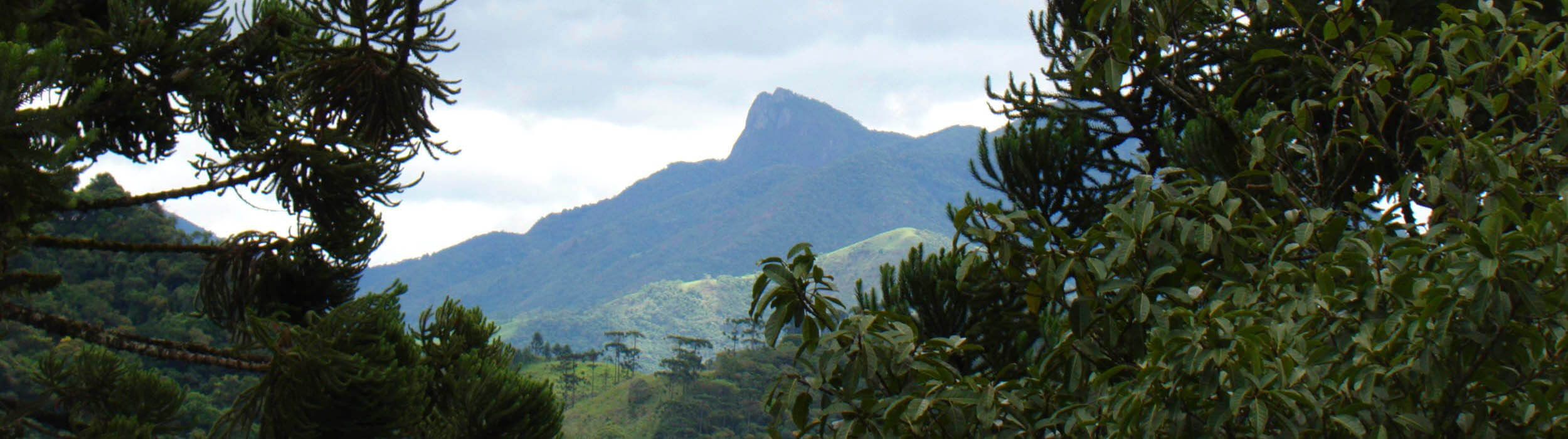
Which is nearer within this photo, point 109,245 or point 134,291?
point 109,245

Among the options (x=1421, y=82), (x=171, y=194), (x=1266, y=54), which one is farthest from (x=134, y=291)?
(x=1421, y=82)

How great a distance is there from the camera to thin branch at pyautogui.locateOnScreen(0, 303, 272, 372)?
6180 millimetres

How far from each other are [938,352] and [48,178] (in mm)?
4088

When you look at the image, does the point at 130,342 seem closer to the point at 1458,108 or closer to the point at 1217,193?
the point at 1217,193

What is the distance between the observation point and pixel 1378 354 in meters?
2.36

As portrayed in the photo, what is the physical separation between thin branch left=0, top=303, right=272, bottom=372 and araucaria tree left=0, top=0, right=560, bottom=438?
20mm

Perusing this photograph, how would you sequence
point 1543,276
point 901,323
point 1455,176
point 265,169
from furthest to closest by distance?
point 265,169 < point 1455,176 < point 901,323 < point 1543,276

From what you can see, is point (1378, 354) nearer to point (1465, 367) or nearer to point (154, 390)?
point (1465, 367)

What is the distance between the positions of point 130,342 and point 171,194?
4.19ft

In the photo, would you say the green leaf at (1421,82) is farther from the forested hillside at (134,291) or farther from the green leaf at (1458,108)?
the forested hillside at (134,291)

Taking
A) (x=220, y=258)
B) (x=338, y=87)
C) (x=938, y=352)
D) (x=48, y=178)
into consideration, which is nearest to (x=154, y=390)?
(x=220, y=258)

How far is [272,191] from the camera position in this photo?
308 inches

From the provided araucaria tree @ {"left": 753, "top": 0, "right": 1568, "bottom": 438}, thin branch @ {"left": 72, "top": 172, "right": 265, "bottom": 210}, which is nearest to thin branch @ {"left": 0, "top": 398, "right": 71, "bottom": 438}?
thin branch @ {"left": 72, "top": 172, "right": 265, "bottom": 210}

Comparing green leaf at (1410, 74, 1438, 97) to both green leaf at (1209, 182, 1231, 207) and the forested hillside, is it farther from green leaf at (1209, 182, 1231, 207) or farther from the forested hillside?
the forested hillside
